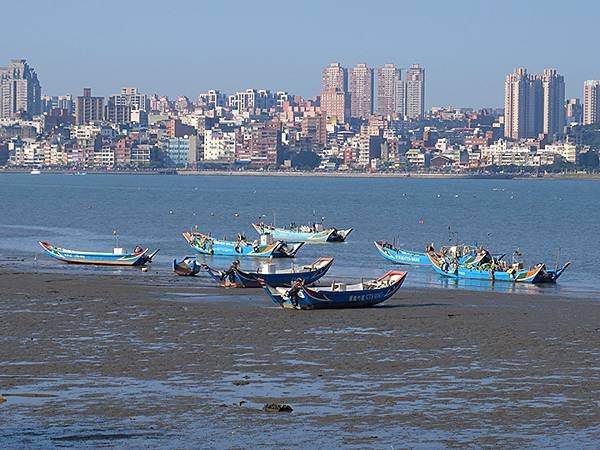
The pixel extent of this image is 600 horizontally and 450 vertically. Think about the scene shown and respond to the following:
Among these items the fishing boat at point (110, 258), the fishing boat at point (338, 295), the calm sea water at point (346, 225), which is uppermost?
the fishing boat at point (338, 295)

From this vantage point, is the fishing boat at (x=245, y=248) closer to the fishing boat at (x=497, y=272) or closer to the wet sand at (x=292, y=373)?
the fishing boat at (x=497, y=272)

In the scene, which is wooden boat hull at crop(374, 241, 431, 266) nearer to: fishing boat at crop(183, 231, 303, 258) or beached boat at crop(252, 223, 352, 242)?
fishing boat at crop(183, 231, 303, 258)

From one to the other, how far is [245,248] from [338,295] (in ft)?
75.9

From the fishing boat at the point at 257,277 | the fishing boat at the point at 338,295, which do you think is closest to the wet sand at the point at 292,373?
the fishing boat at the point at 338,295

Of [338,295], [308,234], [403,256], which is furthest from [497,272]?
[308,234]

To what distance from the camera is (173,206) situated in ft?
372

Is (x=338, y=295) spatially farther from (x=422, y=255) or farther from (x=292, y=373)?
(x=422, y=255)

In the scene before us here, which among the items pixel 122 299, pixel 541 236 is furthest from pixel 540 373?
pixel 541 236

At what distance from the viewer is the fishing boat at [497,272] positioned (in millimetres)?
44000

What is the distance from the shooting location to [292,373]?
80.4 ft

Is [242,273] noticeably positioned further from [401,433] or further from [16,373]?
[401,433]

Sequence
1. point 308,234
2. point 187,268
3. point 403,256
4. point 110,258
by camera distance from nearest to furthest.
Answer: point 187,268
point 110,258
point 403,256
point 308,234

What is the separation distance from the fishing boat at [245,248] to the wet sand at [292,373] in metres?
19.4

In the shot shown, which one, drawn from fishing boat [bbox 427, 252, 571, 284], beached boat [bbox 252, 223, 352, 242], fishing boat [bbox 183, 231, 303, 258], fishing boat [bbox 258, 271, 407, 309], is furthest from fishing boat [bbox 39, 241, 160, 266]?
beached boat [bbox 252, 223, 352, 242]
